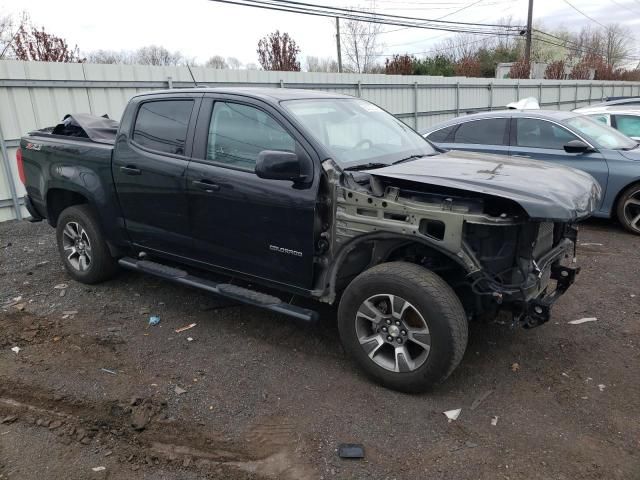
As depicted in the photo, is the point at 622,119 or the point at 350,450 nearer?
the point at 350,450

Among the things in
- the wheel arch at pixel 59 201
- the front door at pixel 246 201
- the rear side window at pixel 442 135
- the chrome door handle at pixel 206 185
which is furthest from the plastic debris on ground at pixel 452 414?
the rear side window at pixel 442 135

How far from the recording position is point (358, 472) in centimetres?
270

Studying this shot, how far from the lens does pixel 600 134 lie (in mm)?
7176

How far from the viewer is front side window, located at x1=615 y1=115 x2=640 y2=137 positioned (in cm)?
872

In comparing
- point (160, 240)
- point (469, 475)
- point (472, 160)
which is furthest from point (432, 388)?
point (160, 240)

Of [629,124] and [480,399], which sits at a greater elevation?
[629,124]

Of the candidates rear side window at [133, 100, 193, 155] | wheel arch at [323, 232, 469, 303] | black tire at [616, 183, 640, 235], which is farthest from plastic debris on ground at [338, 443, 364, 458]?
black tire at [616, 183, 640, 235]

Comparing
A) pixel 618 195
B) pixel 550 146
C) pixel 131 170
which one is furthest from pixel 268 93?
pixel 618 195

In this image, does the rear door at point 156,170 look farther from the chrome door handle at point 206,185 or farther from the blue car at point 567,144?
the blue car at point 567,144

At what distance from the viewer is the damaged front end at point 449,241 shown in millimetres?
3076

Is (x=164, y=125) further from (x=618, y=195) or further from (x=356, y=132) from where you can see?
(x=618, y=195)

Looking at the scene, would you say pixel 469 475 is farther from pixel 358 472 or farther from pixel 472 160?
pixel 472 160

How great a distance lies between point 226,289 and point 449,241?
183 cm

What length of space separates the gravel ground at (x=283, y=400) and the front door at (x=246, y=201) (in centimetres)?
72
